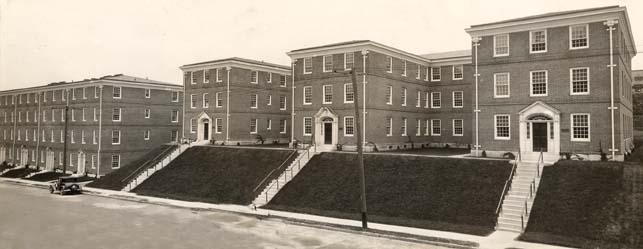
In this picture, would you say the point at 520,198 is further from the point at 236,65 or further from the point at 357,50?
the point at 236,65

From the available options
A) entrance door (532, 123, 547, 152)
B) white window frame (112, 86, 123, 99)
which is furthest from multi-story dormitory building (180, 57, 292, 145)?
entrance door (532, 123, 547, 152)

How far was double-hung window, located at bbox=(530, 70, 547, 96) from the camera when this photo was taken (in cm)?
2789

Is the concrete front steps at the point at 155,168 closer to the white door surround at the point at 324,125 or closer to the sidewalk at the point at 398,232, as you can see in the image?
the sidewalk at the point at 398,232

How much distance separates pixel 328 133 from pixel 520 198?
18.9 metres

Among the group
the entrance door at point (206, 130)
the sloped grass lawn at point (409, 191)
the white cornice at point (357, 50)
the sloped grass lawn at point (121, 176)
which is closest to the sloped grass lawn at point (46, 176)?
the sloped grass lawn at point (121, 176)

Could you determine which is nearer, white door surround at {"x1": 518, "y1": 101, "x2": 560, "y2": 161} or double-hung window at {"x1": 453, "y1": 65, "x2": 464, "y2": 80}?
white door surround at {"x1": 518, "y1": 101, "x2": 560, "y2": 161}

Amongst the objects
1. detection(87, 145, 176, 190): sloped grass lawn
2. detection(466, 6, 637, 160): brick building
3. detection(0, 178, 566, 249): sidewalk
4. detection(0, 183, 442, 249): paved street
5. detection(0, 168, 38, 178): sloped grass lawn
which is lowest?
detection(0, 168, 38, 178): sloped grass lawn

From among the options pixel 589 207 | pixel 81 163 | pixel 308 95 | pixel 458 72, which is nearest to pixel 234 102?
pixel 308 95

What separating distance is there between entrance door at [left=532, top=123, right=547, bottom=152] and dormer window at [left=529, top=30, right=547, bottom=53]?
15.7 feet

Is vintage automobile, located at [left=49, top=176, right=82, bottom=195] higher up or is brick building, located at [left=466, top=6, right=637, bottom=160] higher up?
brick building, located at [left=466, top=6, right=637, bottom=160]

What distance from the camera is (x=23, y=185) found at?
4434 cm

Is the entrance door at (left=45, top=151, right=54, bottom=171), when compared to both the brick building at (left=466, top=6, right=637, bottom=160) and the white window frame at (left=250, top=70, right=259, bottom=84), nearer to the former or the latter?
the white window frame at (left=250, top=70, right=259, bottom=84)

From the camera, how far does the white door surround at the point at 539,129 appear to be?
2727cm

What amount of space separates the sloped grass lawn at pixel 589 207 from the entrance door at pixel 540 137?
384cm
